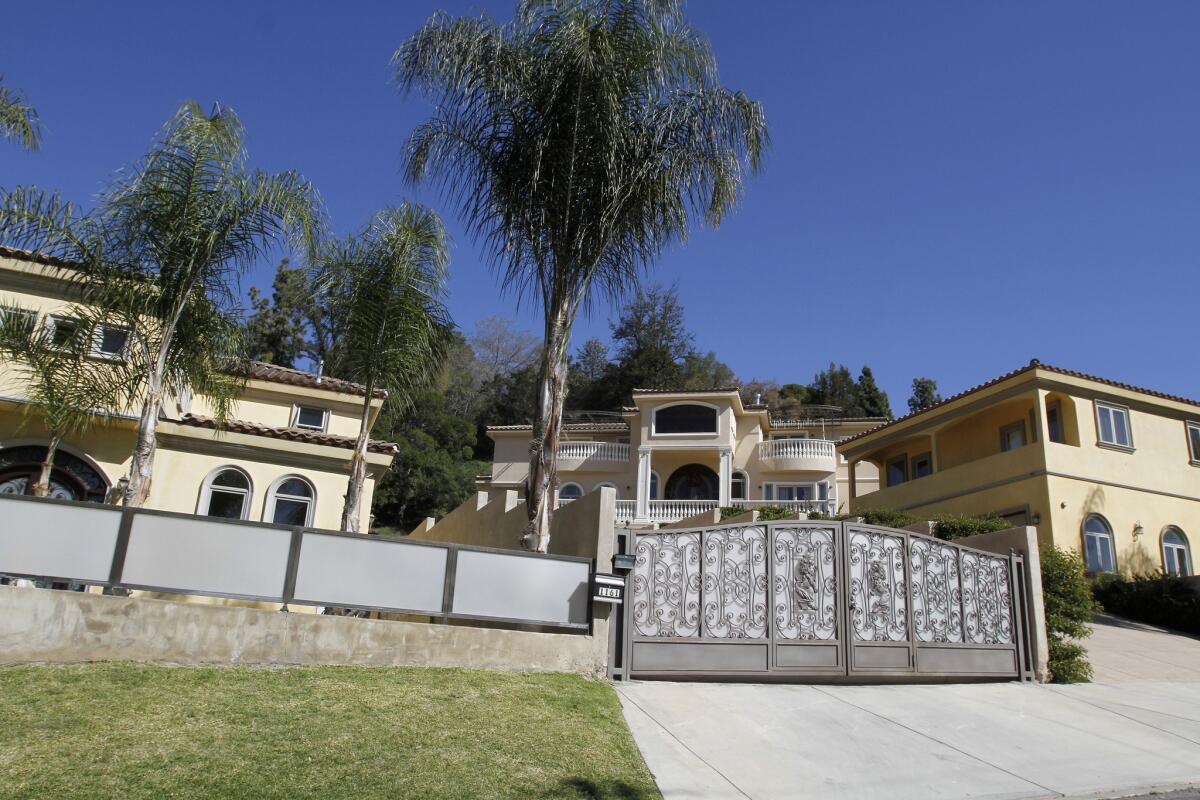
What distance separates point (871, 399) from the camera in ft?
179

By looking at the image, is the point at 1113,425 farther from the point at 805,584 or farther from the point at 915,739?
the point at 915,739

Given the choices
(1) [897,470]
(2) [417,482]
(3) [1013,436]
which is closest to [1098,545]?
(3) [1013,436]

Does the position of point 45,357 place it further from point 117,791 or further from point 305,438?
point 117,791

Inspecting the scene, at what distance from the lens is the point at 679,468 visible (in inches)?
1581

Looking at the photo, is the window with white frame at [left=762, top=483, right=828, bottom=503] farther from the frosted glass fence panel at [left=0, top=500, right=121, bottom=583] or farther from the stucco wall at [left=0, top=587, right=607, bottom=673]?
the frosted glass fence panel at [left=0, top=500, right=121, bottom=583]

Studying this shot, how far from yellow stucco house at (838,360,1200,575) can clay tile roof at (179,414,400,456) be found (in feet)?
50.0

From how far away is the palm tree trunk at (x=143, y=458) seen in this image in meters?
11.4

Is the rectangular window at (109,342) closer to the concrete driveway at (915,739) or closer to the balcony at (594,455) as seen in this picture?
the concrete driveway at (915,739)

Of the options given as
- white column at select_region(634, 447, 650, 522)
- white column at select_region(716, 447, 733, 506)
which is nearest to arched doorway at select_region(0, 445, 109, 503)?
white column at select_region(634, 447, 650, 522)

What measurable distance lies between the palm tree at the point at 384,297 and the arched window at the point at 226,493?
3.10 m

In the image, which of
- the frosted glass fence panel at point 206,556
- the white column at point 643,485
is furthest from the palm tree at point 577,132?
the white column at point 643,485

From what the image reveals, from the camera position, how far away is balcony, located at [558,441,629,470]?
39344 mm

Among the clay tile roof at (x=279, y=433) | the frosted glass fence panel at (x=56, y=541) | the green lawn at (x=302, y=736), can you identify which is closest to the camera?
the green lawn at (x=302, y=736)

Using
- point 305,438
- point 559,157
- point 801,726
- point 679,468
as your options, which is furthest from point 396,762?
point 679,468
